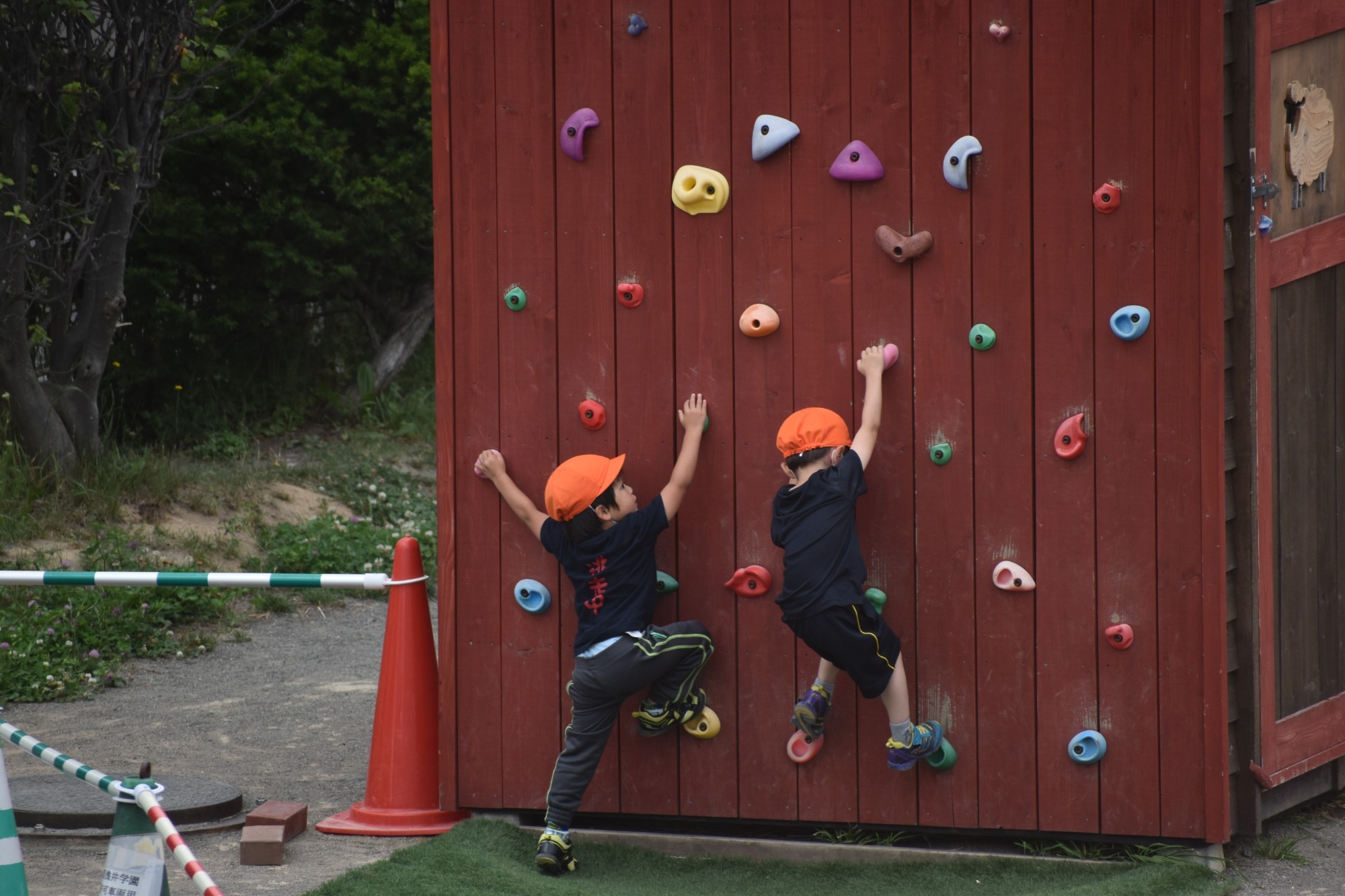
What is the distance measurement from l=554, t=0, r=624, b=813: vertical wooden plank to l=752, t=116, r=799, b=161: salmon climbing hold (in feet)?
1.77

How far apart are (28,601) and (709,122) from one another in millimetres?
5525

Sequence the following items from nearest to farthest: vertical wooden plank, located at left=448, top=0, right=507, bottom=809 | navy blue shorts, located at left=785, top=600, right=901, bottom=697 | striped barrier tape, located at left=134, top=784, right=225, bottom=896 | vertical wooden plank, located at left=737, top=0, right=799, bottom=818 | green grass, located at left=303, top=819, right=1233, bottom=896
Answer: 1. striped barrier tape, located at left=134, top=784, right=225, bottom=896
2. green grass, located at left=303, top=819, right=1233, bottom=896
3. navy blue shorts, located at left=785, top=600, right=901, bottom=697
4. vertical wooden plank, located at left=737, top=0, right=799, bottom=818
5. vertical wooden plank, located at left=448, top=0, right=507, bottom=809

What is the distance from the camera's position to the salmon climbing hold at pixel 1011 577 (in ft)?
14.6

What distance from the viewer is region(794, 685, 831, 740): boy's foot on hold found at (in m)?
4.48

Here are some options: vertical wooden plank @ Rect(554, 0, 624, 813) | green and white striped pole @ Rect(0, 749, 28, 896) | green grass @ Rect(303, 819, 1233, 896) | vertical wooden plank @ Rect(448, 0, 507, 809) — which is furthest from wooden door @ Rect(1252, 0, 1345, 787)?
green and white striped pole @ Rect(0, 749, 28, 896)

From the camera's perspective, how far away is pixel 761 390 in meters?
4.64

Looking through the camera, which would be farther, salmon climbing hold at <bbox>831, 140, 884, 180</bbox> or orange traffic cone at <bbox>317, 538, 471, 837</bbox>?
orange traffic cone at <bbox>317, 538, 471, 837</bbox>

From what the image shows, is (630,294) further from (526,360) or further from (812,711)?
(812,711)

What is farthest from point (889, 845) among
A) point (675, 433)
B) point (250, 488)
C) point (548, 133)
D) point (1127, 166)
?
point (250, 488)

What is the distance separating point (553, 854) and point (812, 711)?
97cm

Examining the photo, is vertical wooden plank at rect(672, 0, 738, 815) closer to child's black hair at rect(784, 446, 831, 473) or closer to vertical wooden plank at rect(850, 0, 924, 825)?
child's black hair at rect(784, 446, 831, 473)

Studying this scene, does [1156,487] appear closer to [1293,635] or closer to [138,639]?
[1293,635]

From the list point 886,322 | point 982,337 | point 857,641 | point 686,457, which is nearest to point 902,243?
point 886,322

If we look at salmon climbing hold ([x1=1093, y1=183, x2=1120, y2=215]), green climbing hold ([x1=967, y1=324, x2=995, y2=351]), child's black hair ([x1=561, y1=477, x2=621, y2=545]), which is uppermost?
salmon climbing hold ([x1=1093, y1=183, x2=1120, y2=215])
